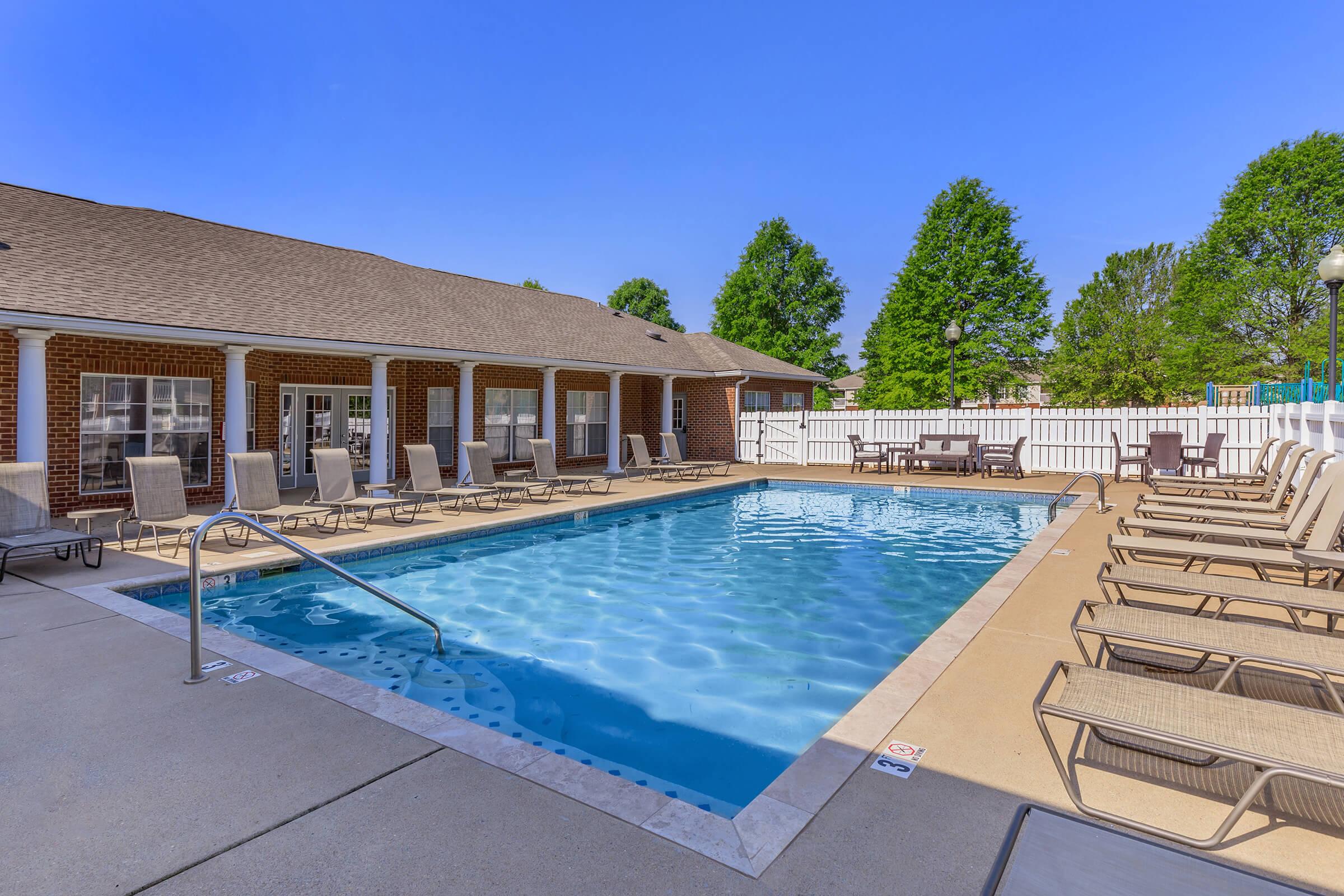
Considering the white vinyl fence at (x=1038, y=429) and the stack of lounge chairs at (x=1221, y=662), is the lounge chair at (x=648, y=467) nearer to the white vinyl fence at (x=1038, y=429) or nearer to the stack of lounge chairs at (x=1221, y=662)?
the white vinyl fence at (x=1038, y=429)

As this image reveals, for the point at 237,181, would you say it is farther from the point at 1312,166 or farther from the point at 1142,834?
the point at 1312,166

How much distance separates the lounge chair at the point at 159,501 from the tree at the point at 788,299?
41.7 metres

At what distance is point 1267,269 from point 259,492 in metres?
41.5

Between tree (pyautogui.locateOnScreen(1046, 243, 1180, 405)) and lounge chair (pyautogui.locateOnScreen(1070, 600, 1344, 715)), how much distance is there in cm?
3953

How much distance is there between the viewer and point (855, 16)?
17172 mm

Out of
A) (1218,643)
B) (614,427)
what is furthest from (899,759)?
(614,427)

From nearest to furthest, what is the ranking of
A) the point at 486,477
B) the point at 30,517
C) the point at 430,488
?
the point at 30,517 → the point at 430,488 → the point at 486,477

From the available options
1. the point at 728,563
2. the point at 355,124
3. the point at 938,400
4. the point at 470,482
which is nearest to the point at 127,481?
the point at 470,482

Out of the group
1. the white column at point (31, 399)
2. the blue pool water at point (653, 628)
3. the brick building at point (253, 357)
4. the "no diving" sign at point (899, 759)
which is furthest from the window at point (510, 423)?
the "no diving" sign at point (899, 759)

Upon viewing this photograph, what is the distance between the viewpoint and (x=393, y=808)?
2.60 meters

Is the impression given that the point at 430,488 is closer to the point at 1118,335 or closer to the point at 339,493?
the point at 339,493

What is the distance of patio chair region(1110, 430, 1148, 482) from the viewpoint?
14188 mm

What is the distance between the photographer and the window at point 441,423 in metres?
15.8

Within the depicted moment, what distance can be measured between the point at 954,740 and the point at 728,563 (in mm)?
5271
